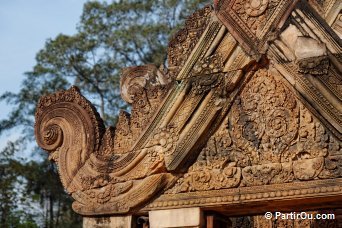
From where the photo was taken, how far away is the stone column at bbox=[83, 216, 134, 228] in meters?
7.08

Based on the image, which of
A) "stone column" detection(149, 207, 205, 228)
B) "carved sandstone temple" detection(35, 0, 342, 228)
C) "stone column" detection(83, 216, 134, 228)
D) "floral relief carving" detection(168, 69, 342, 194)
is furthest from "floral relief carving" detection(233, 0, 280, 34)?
"stone column" detection(83, 216, 134, 228)

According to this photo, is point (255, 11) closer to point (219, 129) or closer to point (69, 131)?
point (219, 129)

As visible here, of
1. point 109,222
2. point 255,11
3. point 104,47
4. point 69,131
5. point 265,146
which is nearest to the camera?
point 265,146

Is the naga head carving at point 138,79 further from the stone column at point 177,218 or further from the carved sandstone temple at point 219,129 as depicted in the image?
the stone column at point 177,218

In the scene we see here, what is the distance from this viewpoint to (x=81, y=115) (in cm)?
749

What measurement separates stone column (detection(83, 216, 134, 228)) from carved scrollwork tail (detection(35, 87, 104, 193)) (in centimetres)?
40

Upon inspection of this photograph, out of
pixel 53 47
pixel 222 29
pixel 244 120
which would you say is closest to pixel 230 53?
pixel 222 29

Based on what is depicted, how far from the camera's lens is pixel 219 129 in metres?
6.83

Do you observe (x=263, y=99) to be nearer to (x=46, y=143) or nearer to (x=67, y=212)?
(x=46, y=143)

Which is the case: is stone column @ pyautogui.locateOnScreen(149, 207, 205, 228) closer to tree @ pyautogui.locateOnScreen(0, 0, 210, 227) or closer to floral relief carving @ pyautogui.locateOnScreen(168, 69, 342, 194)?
floral relief carving @ pyautogui.locateOnScreen(168, 69, 342, 194)

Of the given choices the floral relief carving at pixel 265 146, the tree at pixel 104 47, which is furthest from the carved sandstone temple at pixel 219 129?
the tree at pixel 104 47

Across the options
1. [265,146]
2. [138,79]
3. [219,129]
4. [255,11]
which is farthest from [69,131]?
[255,11]

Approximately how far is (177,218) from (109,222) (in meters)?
0.79

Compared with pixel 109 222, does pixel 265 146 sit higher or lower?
higher
